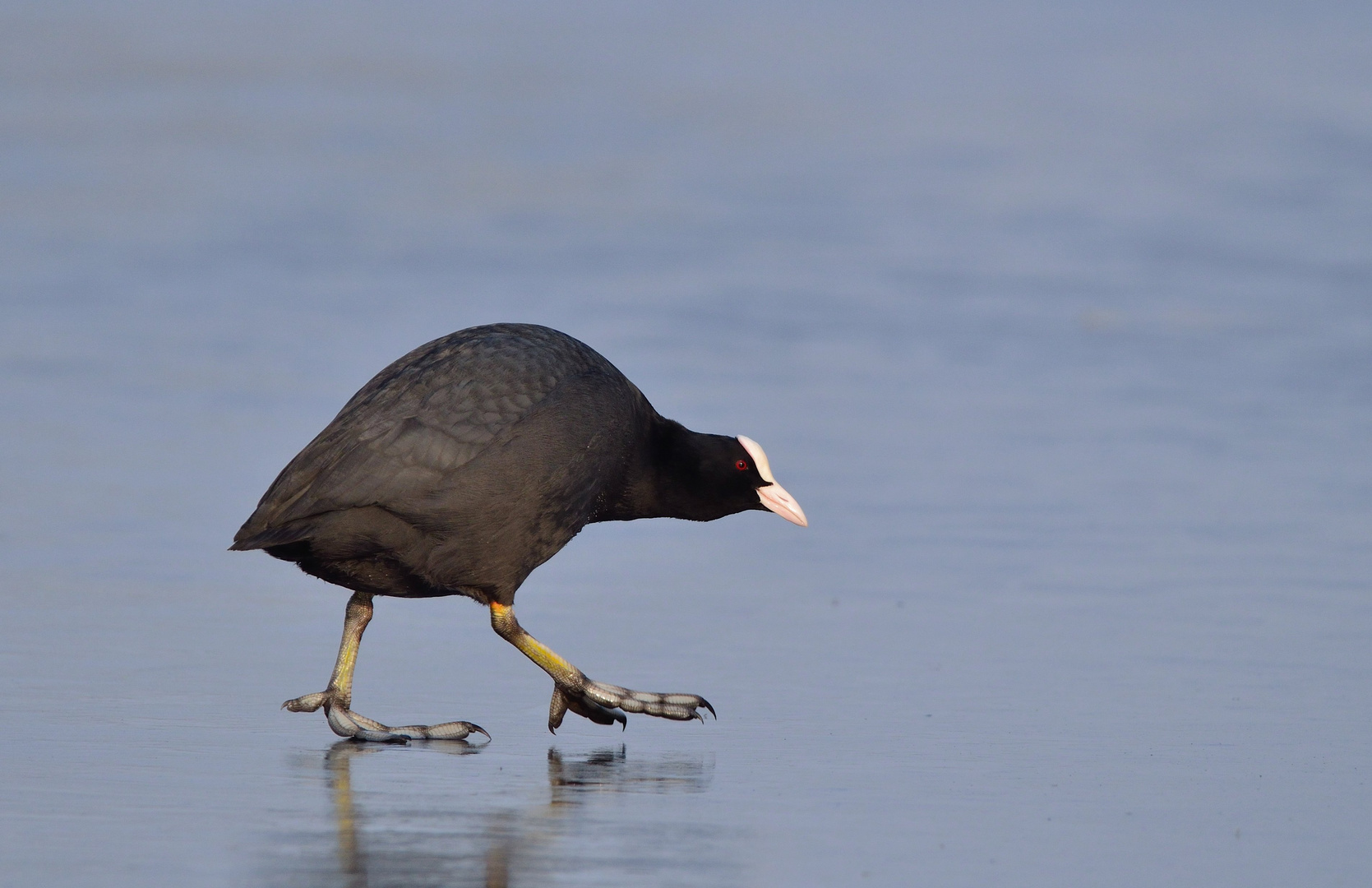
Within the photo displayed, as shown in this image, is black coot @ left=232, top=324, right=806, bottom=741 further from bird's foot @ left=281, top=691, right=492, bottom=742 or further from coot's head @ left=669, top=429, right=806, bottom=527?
coot's head @ left=669, top=429, right=806, bottom=527

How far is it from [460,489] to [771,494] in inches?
71.1

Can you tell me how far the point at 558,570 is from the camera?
9.36 metres

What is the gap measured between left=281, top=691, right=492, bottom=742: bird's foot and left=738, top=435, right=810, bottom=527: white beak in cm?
208

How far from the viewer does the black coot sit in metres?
6.42

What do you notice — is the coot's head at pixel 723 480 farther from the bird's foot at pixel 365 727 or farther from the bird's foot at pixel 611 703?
the bird's foot at pixel 365 727

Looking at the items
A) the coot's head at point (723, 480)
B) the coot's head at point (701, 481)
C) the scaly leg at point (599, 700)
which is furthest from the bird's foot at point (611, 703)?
the coot's head at point (723, 480)

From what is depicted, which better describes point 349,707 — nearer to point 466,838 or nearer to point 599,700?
point 599,700

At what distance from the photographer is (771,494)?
7980 millimetres

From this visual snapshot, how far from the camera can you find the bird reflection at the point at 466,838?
4.33 meters

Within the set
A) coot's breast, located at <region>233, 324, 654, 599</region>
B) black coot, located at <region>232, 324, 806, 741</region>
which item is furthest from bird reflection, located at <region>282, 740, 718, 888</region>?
coot's breast, located at <region>233, 324, 654, 599</region>

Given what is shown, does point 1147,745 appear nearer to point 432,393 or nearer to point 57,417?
point 432,393

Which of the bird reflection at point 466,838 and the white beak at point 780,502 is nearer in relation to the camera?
the bird reflection at point 466,838

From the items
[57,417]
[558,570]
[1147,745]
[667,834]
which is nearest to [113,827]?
[667,834]

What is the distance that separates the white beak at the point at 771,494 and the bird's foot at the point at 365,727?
208 centimetres
